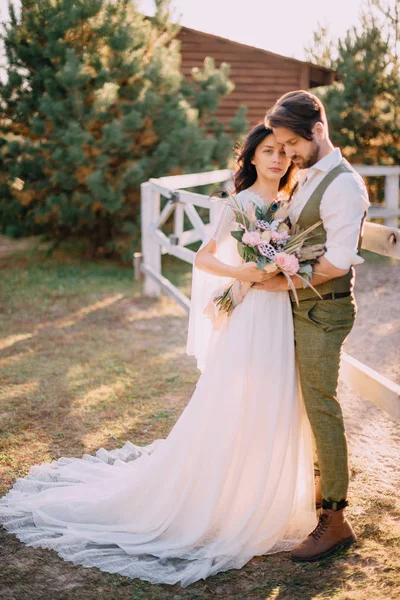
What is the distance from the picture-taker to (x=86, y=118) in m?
9.93

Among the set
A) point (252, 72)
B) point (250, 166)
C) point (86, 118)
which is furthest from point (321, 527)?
point (252, 72)

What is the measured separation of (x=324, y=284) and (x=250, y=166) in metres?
0.79

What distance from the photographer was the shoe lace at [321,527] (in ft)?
10.1

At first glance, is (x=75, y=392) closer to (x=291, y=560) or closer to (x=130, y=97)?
(x=291, y=560)

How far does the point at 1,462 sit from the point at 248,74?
12165mm

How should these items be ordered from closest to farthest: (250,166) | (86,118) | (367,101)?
1. (250,166)
2. (86,118)
3. (367,101)

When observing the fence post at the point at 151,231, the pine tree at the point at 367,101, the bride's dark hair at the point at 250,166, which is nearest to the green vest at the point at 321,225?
the bride's dark hair at the point at 250,166

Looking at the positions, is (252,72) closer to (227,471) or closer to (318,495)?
(318,495)

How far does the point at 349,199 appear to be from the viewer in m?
2.73

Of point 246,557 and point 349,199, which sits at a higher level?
point 349,199

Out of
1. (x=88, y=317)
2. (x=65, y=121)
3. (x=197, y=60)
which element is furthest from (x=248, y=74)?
(x=88, y=317)

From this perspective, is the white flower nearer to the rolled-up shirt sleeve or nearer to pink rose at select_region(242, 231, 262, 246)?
pink rose at select_region(242, 231, 262, 246)

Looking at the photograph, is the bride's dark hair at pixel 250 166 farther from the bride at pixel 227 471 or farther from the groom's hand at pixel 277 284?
the groom's hand at pixel 277 284

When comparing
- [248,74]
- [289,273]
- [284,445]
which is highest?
[248,74]
